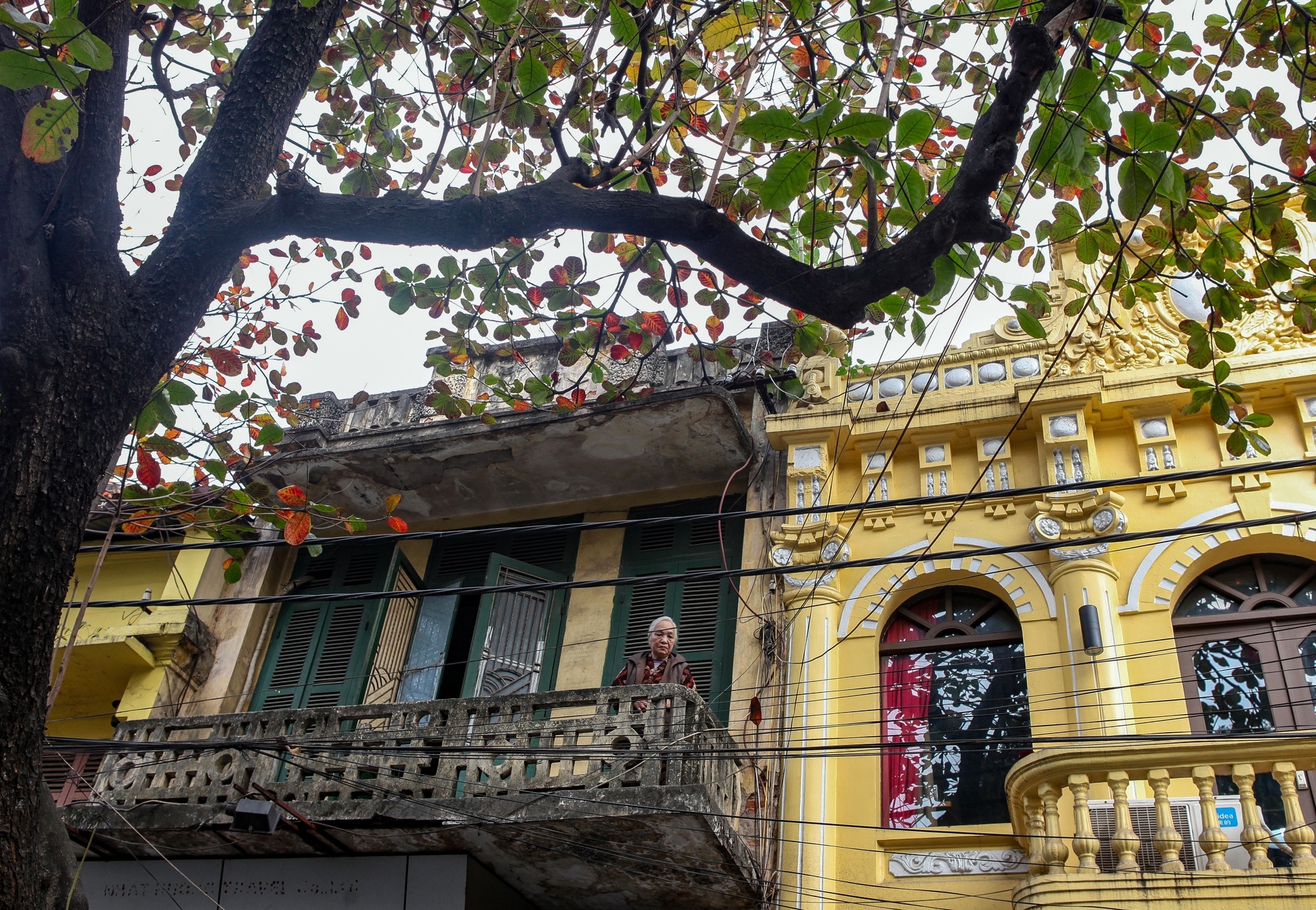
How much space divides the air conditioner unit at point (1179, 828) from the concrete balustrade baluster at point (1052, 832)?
0.21 m

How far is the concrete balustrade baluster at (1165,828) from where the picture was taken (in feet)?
22.4

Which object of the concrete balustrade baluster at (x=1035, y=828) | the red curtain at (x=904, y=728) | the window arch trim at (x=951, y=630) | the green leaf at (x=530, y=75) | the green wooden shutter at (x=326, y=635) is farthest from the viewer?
the green wooden shutter at (x=326, y=635)

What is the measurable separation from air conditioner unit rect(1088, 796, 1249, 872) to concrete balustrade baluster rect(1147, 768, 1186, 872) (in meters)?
0.06

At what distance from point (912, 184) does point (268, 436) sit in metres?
4.08

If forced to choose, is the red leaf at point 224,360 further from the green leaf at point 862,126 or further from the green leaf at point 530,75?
the green leaf at point 862,126

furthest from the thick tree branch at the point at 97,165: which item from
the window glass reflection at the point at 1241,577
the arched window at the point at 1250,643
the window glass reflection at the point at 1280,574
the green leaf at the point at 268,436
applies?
the window glass reflection at the point at 1280,574

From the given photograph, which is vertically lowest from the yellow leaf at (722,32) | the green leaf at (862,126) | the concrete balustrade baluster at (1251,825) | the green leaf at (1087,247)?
the concrete balustrade baluster at (1251,825)

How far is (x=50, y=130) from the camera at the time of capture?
4145 mm

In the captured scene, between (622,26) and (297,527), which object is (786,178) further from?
(297,527)

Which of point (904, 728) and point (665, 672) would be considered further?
point (904, 728)

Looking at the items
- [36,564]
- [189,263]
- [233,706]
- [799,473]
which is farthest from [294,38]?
[233,706]

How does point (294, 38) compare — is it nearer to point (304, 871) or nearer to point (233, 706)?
point (304, 871)

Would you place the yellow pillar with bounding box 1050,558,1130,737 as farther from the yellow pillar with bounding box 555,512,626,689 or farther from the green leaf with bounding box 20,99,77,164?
the green leaf with bounding box 20,99,77,164

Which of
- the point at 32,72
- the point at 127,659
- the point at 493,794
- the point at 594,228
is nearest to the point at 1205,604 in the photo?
the point at 493,794
